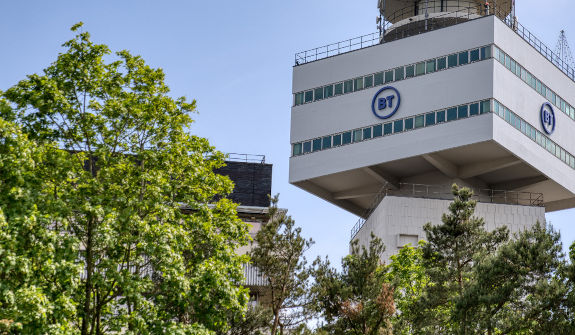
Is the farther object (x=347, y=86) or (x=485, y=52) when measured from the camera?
(x=347, y=86)

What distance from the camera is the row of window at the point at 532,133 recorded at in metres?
70.6

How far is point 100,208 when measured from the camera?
103 feet

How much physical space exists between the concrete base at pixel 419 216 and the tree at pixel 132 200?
37.6 m

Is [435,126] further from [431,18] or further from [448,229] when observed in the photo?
[448,229]

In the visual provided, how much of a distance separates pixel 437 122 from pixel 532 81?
380 inches

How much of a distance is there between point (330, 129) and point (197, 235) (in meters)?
42.4

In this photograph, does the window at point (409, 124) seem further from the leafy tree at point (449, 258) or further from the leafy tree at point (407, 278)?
the leafy tree at point (449, 258)

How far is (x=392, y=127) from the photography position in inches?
2891

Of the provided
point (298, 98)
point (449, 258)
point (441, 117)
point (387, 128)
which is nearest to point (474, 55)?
point (441, 117)

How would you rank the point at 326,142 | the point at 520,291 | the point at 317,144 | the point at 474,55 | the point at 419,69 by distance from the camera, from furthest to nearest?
the point at 317,144
the point at 326,142
the point at 419,69
the point at 474,55
the point at 520,291

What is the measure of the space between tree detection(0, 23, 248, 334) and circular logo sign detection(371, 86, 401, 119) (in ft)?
126

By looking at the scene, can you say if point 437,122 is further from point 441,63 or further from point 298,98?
point 298,98

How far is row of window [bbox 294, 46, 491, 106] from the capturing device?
237ft

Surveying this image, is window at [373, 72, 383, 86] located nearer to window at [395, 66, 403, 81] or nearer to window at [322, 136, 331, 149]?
window at [395, 66, 403, 81]
